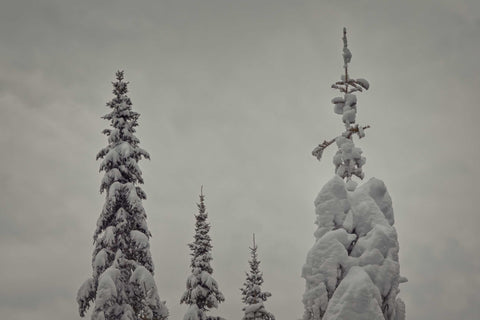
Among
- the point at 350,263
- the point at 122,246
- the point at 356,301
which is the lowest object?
the point at 356,301

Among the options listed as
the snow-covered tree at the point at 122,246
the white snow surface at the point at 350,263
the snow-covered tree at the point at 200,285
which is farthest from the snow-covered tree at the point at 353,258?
the snow-covered tree at the point at 200,285

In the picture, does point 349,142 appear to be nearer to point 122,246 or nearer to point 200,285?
point 122,246

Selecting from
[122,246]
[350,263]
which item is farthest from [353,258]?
[122,246]

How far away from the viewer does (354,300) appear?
37.3 ft

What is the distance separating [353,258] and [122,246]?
10.6 m

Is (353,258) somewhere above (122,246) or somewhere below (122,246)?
below

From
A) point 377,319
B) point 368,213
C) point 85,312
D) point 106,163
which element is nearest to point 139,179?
point 106,163

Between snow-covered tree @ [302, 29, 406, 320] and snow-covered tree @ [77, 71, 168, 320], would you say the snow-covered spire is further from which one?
snow-covered tree @ [77, 71, 168, 320]

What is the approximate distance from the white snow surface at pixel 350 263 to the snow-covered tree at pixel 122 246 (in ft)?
29.0

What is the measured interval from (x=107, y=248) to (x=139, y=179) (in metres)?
3.07

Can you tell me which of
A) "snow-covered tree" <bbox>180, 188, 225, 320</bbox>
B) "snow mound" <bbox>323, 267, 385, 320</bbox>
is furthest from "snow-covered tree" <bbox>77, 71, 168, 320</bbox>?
"snow mound" <bbox>323, 267, 385, 320</bbox>

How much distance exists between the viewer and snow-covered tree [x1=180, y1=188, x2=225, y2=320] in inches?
1058

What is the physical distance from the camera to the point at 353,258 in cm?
1205

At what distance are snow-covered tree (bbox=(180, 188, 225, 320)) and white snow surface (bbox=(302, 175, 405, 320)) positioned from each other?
15585mm
